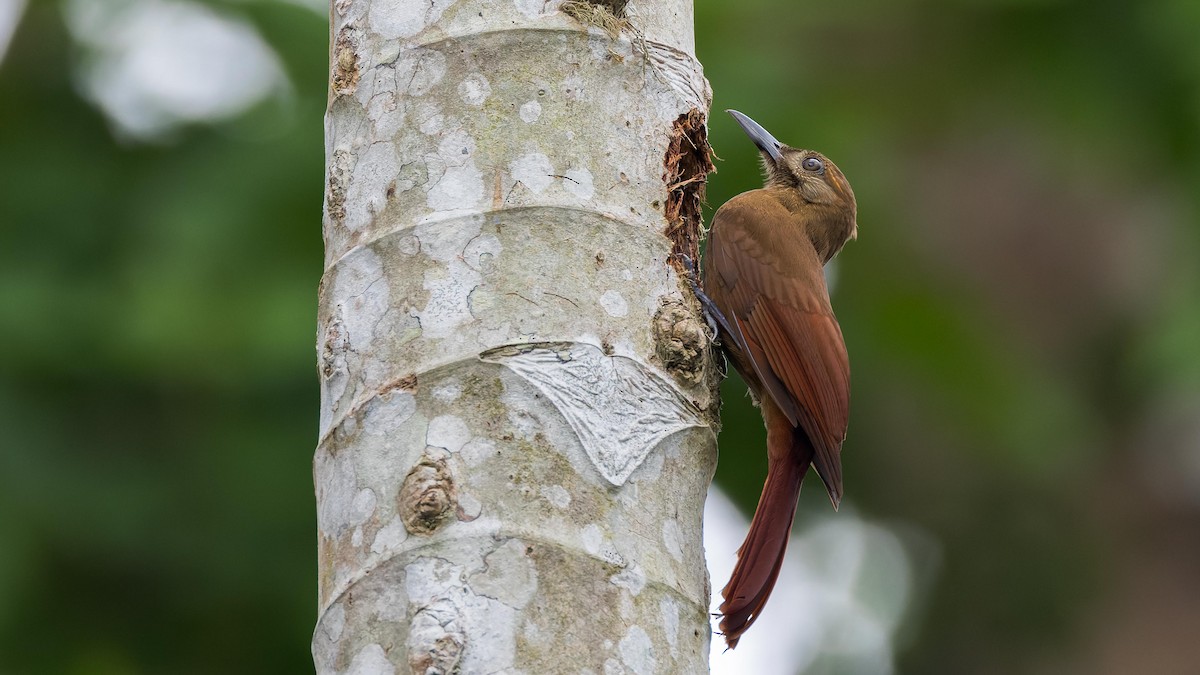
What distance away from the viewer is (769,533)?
11.8 feet

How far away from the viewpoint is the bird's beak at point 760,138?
4957mm

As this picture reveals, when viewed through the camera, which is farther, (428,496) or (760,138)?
(760,138)

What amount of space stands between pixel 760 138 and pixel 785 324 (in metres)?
1.04

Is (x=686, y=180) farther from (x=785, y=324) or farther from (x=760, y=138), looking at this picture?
(x=760, y=138)

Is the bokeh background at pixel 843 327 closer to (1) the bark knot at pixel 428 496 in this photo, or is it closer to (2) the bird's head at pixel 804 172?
(2) the bird's head at pixel 804 172

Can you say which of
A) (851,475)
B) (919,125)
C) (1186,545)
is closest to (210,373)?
(851,475)

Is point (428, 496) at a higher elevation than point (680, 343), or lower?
lower

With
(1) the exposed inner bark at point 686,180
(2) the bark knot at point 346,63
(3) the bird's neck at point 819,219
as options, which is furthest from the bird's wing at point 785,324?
(2) the bark knot at point 346,63

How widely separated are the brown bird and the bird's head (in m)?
0.18

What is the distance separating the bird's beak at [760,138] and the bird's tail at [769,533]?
45.6 inches

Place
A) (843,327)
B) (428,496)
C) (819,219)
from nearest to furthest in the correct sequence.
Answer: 1. (428,496)
2. (819,219)
3. (843,327)

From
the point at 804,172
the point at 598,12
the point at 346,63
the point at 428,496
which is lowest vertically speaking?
the point at 804,172

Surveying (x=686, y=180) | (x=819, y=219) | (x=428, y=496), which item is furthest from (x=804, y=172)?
(x=428, y=496)

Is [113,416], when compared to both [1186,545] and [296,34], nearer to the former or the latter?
[296,34]
